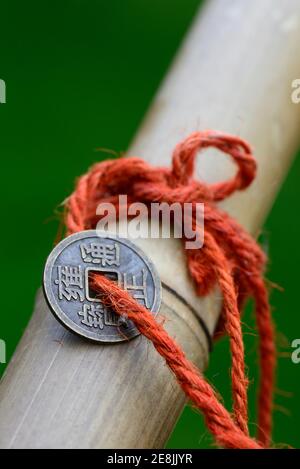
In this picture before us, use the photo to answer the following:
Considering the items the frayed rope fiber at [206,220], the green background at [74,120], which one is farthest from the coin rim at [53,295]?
the green background at [74,120]

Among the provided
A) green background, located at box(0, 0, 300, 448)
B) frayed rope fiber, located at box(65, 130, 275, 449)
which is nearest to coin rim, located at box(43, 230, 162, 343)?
frayed rope fiber, located at box(65, 130, 275, 449)

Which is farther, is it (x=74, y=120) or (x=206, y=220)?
(x=74, y=120)

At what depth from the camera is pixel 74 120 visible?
158cm

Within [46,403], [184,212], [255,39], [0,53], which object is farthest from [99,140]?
[46,403]

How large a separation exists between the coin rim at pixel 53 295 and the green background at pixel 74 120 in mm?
724

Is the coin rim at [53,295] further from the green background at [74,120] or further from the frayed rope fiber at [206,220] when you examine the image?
the green background at [74,120]

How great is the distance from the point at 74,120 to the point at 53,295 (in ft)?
3.40

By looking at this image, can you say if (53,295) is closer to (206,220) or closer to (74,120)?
(206,220)

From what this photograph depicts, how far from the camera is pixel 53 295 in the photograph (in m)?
0.57

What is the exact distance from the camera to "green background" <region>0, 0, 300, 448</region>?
140 cm

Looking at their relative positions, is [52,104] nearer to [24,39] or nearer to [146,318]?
[24,39]

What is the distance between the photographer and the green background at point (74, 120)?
140cm

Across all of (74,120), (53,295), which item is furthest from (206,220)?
(74,120)
